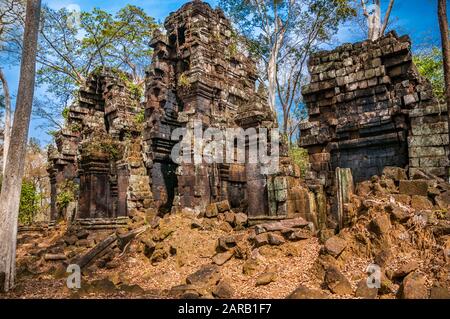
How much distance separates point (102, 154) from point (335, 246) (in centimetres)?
1062

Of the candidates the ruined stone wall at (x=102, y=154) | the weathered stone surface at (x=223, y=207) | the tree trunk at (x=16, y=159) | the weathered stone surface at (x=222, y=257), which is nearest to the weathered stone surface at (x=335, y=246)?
the weathered stone surface at (x=222, y=257)

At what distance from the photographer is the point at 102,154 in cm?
1394

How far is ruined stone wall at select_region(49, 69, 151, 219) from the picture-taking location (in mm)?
13656

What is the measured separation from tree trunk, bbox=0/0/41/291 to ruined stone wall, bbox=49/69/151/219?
20.0 feet

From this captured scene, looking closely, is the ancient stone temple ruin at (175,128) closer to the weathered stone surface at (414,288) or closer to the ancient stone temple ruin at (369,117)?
the ancient stone temple ruin at (369,117)

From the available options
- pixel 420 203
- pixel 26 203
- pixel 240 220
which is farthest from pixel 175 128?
pixel 26 203

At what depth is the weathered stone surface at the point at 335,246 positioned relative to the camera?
5938mm

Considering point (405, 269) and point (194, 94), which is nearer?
point (405, 269)

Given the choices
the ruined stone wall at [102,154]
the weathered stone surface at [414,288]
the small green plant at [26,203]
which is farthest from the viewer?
the small green plant at [26,203]

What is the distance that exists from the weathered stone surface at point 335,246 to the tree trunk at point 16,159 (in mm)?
5990

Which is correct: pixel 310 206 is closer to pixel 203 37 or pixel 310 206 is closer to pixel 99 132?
pixel 203 37

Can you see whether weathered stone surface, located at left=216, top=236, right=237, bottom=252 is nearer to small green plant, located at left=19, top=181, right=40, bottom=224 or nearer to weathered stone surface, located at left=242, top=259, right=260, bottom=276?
weathered stone surface, located at left=242, top=259, right=260, bottom=276

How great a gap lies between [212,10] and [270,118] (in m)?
6.92

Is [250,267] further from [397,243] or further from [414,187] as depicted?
[414,187]
